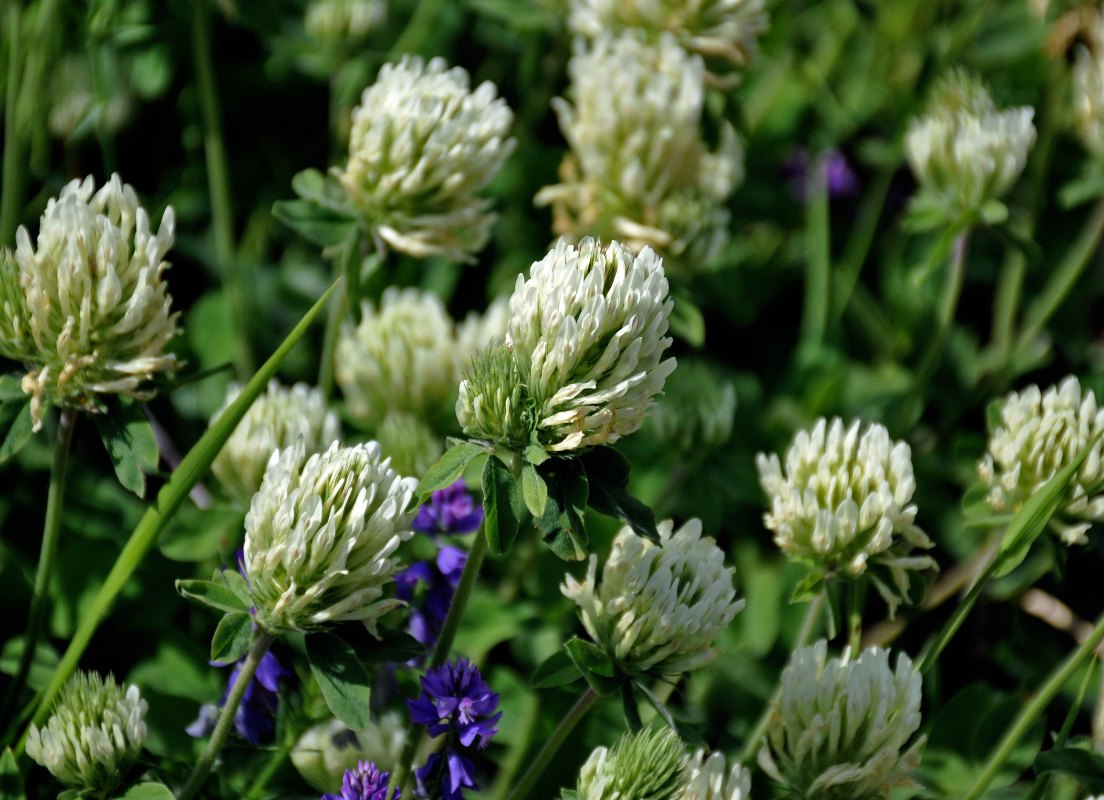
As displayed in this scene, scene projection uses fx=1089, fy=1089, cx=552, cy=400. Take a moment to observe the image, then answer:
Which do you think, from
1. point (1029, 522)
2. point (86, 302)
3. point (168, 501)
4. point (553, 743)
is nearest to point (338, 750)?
point (553, 743)

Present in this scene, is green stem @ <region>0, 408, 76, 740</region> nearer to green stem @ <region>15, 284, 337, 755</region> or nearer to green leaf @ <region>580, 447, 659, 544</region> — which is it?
green stem @ <region>15, 284, 337, 755</region>

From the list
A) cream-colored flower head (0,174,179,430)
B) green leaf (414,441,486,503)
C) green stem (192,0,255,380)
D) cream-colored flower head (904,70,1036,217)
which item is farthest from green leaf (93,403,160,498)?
cream-colored flower head (904,70,1036,217)

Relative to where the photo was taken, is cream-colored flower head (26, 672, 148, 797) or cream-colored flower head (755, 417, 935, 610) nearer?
cream-colored flower head (26, 672, 148, 797)

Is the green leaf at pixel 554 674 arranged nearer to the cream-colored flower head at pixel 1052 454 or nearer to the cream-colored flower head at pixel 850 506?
the cream-colored flower head at pixel 850 506

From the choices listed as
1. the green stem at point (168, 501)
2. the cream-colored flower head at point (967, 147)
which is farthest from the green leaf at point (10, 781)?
the cream-colored flower head at point (967, 147)

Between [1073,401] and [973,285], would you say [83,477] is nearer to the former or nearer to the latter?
[1073,401]

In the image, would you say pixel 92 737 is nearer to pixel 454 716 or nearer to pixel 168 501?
pixel 168 501

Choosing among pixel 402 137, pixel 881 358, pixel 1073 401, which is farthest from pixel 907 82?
pixel 402 137
